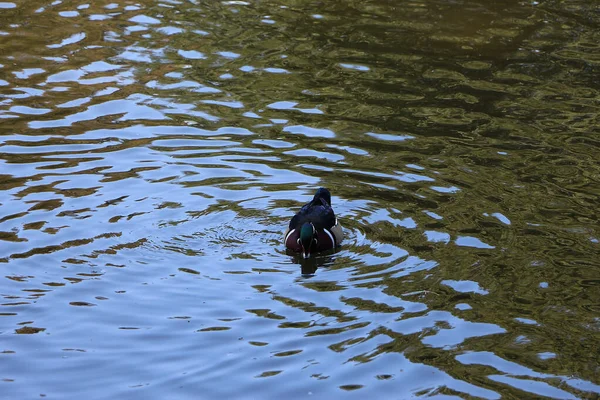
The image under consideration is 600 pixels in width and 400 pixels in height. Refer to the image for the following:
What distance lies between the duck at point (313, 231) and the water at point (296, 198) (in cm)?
21

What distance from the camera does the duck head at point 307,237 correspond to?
11094 millimetres

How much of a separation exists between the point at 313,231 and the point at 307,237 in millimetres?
93

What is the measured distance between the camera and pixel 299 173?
1341cm

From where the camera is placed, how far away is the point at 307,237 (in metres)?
11.1

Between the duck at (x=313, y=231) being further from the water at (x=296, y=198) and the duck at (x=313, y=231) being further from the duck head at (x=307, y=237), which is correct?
the water at (x=296, y=198)

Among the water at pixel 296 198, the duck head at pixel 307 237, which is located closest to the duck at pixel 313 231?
the duck head at pixel 307 237

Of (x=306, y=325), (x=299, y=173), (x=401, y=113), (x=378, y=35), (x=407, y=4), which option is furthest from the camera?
(x=407, y=4)

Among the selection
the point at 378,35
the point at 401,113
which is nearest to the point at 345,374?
the point at 401,113

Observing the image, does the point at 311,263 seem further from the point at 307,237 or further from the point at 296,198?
the point at 296,198

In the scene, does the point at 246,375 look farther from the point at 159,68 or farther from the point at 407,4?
the point at 407,4

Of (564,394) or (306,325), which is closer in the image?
(564,394)

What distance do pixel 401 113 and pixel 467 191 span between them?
10.4ft

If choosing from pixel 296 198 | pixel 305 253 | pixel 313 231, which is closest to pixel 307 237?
pixel 313 231

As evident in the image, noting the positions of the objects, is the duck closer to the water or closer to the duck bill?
the duck bill
